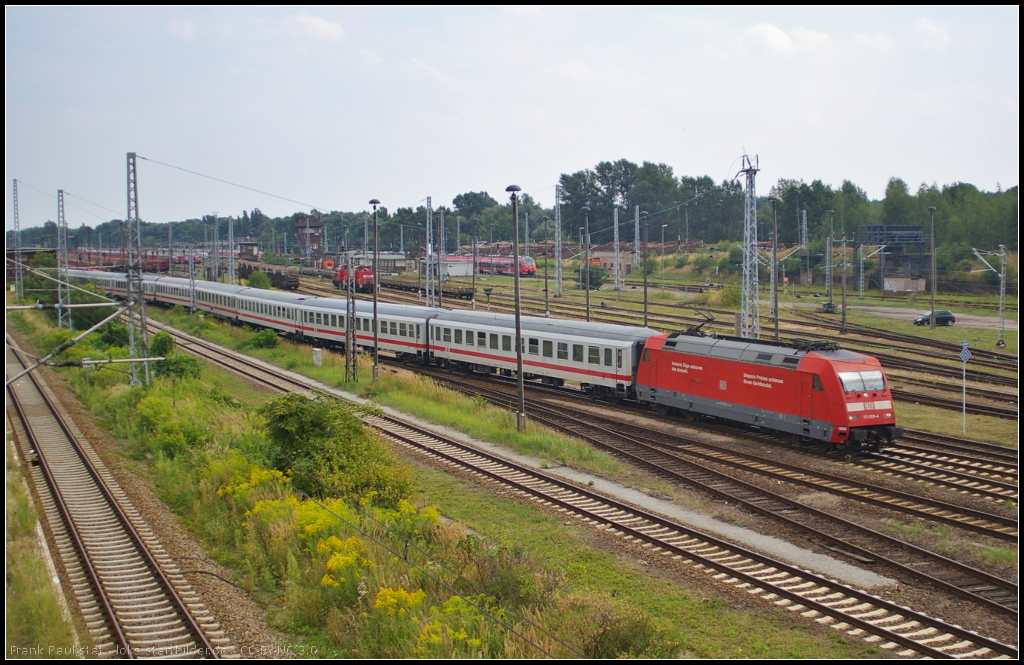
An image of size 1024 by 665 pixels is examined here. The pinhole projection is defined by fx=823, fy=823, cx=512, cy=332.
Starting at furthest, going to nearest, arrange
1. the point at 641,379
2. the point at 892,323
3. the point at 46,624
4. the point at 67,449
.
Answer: the point at 892,323
the point at 641,379
the point at 67,449
the point at 46,624

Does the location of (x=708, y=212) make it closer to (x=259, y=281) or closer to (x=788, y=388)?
(x=259, y=281)

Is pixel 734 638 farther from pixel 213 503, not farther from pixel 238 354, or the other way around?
pixel 238 354

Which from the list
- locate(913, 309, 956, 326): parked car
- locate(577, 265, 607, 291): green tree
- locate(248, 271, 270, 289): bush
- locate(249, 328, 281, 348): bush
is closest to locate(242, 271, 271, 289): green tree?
locate(248, 271, 270, 289): bush

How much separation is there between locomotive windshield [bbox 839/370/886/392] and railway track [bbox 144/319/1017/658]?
7.94 m

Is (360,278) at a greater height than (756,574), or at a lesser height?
greater

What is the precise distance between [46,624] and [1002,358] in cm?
4326

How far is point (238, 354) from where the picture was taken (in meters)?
49.3

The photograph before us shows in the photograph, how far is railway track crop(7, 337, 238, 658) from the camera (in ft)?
41.0

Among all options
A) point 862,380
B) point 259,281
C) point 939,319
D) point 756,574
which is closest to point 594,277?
point 939,319

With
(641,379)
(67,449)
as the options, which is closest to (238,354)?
(67,449)

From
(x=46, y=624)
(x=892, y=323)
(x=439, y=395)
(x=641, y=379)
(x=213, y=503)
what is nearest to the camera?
(x=46, y=624)

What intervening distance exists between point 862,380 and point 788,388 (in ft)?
6.51

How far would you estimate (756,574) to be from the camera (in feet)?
47.1

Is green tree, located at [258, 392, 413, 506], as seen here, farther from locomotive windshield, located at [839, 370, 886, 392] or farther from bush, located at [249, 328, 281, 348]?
bush, located at [249, 328, 281, 348]
